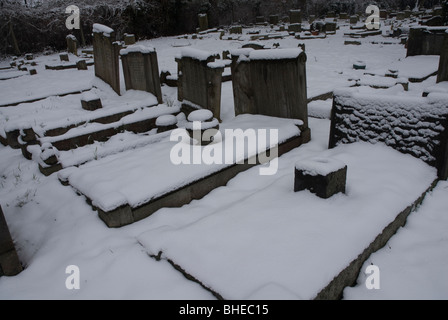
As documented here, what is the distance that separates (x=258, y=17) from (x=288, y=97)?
70.2 ft

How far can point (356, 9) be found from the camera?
27312 mm

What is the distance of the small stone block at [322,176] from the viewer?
9.80ft

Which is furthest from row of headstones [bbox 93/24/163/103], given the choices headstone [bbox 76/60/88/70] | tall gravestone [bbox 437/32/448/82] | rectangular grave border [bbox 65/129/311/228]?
tall gravestone [bbox 437/32/448/82]

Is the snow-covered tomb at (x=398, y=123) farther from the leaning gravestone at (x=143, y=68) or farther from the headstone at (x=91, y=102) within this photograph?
the headstone at (x=91, y=102)

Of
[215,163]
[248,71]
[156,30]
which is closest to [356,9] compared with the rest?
[156,30]

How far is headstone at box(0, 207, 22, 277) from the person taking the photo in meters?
2.55

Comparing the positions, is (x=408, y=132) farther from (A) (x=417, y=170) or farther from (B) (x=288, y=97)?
(B) (x=288, y=97)

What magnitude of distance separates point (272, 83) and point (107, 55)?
4738mm

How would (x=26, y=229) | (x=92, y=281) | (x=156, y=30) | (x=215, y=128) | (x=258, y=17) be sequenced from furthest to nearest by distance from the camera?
(x=258, y=17) < (x=156, y=30) < (x=215, y=128) < (x=26, y=229) < (x=92, y=281)

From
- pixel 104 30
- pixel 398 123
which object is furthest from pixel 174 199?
pixel 104 30

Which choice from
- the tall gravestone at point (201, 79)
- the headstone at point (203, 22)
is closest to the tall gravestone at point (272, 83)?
the tall gravestone at point (201, 79)

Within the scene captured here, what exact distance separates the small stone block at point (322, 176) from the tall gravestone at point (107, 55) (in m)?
5.68

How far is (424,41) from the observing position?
10133mm

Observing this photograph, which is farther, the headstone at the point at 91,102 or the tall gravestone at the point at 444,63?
the headstone at the point at 91,102
